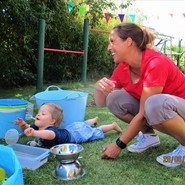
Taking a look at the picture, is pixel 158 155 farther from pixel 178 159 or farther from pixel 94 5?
pixel 94 5

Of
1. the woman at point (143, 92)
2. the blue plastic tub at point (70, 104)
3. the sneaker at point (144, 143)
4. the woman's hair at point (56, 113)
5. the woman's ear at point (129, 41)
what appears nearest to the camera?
the woman at point (143, 92)

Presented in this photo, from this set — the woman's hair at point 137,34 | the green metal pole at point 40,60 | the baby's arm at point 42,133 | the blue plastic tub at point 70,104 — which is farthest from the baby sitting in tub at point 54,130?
the green metal pole at point 40,60

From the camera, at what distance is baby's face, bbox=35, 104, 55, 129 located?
68.7 inches

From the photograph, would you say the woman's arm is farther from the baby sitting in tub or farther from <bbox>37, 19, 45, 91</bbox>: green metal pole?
<bbox>37, 19, 45, 91</bbox>: green metal pole

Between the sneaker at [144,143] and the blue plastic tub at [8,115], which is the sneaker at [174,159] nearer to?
the sneaker at [144,143]

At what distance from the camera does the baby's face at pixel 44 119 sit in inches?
68.7

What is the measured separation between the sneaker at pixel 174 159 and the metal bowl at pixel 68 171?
1.39ft

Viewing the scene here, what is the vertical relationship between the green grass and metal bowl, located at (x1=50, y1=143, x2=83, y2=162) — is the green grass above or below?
below

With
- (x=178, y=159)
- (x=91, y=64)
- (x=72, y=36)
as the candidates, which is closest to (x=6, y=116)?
(x=178, y=159)

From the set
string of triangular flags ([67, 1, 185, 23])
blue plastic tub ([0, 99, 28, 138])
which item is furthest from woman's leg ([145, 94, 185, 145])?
string of triangular flags ([67, 1, 185, 23])

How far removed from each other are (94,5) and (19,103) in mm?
3621

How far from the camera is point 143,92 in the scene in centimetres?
145

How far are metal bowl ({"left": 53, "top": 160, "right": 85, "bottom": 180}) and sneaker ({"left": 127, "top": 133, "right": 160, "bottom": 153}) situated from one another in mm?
432

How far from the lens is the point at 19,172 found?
3.28 feet
